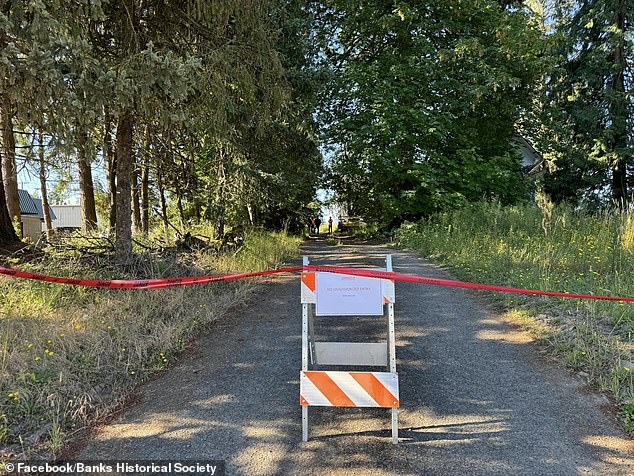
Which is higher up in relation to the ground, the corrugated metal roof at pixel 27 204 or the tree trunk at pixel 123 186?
the corrugated metal roof at pixel 27 204

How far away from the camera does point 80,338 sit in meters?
4.50

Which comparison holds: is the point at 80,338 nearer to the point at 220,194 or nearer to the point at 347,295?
the point at 347,295

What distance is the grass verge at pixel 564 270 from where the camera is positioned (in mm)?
4219

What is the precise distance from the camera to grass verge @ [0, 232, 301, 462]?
3344mm

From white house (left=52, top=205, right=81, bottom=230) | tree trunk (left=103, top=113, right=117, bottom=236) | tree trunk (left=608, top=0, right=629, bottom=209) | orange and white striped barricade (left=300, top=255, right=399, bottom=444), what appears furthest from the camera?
white house (left=52, top=205, right=81, bottom=230)

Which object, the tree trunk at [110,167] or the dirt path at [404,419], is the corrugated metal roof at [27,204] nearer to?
the tree trunk at [110,167]

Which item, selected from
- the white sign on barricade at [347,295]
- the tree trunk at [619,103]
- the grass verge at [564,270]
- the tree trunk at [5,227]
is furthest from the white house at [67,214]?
the white sign on barricade at [347,295]

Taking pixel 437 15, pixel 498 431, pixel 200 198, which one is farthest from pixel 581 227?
pixel 437 15

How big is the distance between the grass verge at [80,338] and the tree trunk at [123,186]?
37cm

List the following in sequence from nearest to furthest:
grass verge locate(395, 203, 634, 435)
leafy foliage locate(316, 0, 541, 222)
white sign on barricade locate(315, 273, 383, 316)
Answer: white sign on barricade locate(315, 273, 383, 316) → grass verge locate(395, 203, 634, 435) → leafy foliage locate(316, 0, 541, 222)

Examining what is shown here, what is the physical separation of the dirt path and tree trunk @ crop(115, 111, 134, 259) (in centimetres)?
318

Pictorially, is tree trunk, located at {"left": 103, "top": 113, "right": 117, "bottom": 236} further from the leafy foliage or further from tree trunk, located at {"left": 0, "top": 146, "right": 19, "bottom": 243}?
the leafy foliage

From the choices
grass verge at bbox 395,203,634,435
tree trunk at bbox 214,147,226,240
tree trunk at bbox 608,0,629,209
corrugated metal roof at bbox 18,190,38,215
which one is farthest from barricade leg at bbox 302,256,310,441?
corrugated metal roof at bbox 18,190,38,215
